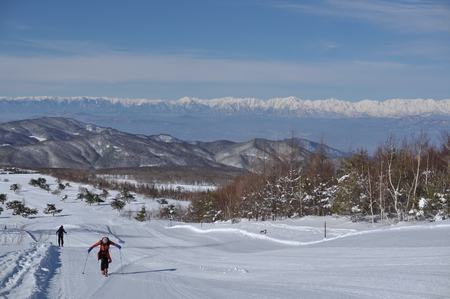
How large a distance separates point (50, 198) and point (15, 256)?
62356 mm

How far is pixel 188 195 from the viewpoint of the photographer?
10494 cm

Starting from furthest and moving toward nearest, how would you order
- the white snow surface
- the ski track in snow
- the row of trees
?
the row of trees, the ski track in snow, the white snow surface

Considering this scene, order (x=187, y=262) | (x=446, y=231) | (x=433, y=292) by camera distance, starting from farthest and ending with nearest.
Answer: (x=187, y=262) → (x=446, y=231) → (x=433, y=292)

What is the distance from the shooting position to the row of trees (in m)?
22.7

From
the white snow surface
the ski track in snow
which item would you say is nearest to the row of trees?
the white snow surface

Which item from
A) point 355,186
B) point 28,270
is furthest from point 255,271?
point 355,186

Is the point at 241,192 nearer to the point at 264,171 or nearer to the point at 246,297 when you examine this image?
the point at 264,171

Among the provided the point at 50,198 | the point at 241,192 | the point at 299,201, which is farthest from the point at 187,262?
the point at 50,198

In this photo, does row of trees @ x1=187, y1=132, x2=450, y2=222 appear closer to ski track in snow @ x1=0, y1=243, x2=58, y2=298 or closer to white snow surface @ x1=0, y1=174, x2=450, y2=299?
white snow surface @ x1=0, y1=174, x2=450, y2=299

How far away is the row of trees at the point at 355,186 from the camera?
22.7m

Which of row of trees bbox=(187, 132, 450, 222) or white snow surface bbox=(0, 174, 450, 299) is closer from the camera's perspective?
white snow surface bbox=(0, 174, 450, 299)

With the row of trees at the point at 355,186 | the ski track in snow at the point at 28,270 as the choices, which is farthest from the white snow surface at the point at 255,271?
the row of trees at the point at 355,186

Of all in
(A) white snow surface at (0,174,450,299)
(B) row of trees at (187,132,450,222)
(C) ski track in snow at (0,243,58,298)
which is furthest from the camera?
(B) row of trees at (187,132,450,222)

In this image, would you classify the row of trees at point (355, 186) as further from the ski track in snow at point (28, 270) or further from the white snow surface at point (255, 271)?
the ski track in snow at point (28, 270)
